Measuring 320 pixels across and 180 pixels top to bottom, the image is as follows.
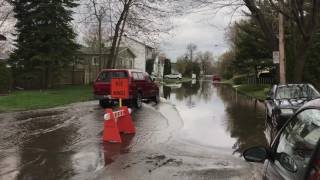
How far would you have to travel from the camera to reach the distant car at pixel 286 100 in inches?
588

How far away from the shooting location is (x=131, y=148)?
12.3 m

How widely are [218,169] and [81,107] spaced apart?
15.0 m

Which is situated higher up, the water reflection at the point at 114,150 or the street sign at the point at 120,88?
the street sign at the point at 120,88

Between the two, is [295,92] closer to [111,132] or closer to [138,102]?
[111,132]

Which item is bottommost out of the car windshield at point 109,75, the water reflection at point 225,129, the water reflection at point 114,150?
the water reflection at point 225,129

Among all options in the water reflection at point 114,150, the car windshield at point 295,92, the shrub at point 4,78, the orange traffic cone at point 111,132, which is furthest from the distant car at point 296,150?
the shrub at point 4,78

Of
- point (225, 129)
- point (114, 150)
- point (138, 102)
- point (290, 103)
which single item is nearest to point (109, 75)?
point (138, 102)

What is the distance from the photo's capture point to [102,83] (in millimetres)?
23984

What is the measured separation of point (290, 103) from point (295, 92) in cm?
153

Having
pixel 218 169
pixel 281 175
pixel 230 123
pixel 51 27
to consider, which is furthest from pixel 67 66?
pixel 281 175

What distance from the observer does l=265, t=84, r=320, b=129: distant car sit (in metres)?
14.9

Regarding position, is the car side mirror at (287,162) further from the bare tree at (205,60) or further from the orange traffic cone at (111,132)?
the bare tree at (205,60)

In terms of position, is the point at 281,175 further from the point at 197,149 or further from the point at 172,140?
the point at 172,140

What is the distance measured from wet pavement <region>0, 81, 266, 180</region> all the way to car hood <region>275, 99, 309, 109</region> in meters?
1.03
